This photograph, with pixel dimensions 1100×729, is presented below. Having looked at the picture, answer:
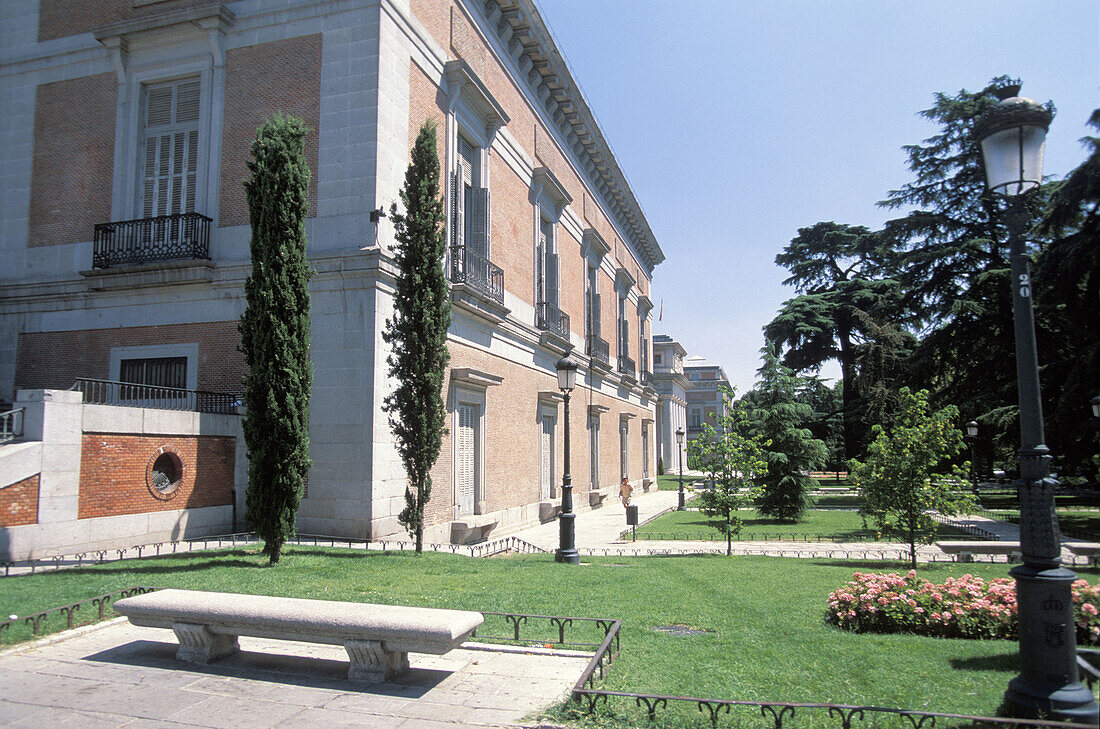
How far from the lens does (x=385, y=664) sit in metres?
5.39

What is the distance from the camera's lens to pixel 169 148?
15.7 meters

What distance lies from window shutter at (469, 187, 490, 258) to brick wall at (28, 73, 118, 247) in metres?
8.45

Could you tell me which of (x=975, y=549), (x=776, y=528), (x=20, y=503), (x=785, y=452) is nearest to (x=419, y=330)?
(x=20, y=503)

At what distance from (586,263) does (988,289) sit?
16604 millimetres

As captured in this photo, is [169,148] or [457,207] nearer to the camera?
[169,148]

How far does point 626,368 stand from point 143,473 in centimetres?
2889

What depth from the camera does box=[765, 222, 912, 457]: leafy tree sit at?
36.0m

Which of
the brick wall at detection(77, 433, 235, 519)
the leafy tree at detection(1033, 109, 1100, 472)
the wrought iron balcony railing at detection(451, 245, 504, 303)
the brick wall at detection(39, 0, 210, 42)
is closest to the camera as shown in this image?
the brick wall at detection(77, 433, 235, 519)

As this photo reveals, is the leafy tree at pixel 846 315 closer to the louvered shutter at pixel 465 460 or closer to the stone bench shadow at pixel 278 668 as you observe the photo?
the louvered shutter at pixel 465 460

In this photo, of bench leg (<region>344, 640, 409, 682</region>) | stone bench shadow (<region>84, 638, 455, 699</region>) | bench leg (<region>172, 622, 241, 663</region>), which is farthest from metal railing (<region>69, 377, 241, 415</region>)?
bench leg (<region>344, 640, 409, 682</region>)

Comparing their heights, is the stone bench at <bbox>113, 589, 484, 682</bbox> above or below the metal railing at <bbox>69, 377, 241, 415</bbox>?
below

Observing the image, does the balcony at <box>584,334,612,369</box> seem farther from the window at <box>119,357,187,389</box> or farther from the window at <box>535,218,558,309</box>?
the window at <box>119,357,187,389</box>

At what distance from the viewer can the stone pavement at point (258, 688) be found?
4.65 metres

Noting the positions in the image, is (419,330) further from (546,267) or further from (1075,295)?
(1075,295)
